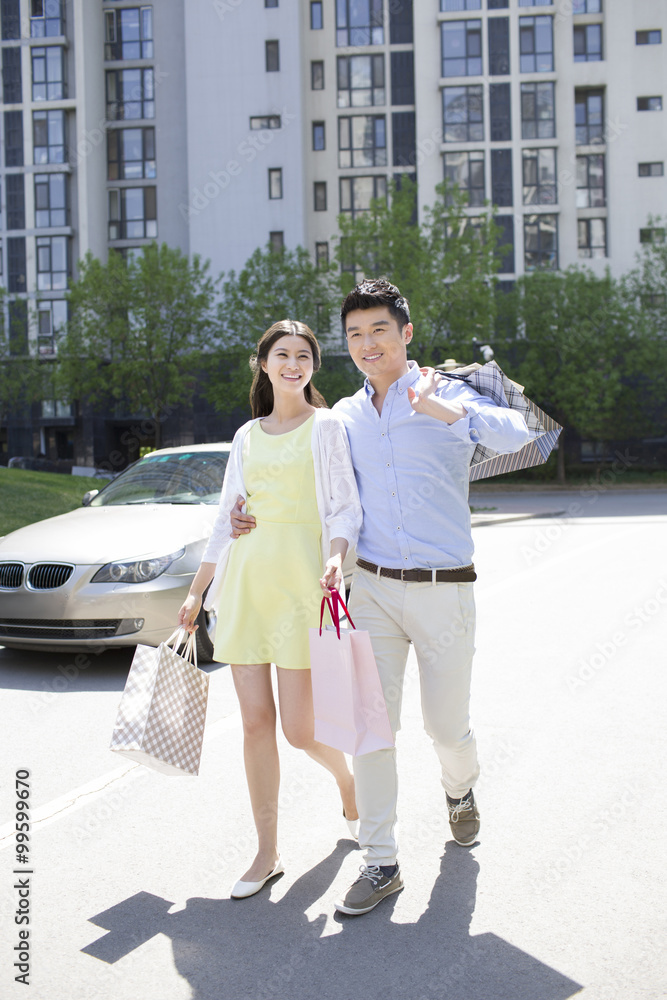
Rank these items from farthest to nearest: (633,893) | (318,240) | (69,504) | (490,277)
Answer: (318,240) → (490,277) → (69,504) → (633,893)

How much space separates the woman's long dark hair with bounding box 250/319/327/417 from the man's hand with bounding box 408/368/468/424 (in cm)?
58

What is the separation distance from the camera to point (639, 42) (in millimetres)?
44938

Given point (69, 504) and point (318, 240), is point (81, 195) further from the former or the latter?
point (69, 504)

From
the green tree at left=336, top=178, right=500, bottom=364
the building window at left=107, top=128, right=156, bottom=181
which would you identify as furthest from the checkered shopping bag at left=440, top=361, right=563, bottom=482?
the building window at left=107, top=128, right=156, bottom=181

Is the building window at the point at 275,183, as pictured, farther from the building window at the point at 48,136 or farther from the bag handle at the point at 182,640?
the bag handle at the point at 182,640

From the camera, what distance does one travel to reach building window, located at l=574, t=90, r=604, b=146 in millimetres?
45156

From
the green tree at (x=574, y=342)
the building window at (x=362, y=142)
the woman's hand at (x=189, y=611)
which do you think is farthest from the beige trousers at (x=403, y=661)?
the building window at (x=362, y=142)

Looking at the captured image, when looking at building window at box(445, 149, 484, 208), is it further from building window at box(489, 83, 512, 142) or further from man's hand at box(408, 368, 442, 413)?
man's hand at box(408, 368, 442, 413)

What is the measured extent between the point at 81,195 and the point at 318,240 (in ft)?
40.5

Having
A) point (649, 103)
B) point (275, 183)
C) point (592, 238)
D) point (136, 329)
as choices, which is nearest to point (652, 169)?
point (649, 103)

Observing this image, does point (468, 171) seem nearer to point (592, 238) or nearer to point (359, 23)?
point (592, 238)

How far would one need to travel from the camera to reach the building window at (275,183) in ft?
146

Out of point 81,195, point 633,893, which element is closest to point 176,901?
point 633,893

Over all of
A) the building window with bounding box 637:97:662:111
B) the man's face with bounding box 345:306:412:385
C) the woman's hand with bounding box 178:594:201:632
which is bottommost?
the woman's hand with bounding box 178:594:201:632
